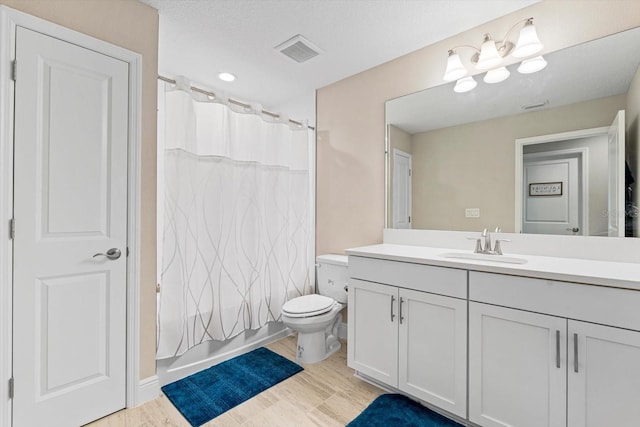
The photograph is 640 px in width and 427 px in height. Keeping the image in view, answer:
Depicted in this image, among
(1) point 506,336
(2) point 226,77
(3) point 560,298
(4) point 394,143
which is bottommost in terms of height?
(1) point 506,336

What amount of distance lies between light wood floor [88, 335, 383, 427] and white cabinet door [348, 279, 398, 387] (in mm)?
164

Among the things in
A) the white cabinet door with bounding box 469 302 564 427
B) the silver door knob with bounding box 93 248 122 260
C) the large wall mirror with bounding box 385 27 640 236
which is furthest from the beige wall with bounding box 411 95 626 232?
the silver door knob with bounding box 93 248 122 260

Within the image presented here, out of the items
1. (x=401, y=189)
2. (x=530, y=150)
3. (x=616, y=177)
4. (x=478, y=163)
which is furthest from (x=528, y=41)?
(x=401, y=189)

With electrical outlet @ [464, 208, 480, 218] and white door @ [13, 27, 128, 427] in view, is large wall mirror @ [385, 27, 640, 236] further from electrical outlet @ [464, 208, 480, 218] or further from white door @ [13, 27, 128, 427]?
white door @ [13, 27, 128, 427]

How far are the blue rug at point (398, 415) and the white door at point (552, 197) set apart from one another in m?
1.19

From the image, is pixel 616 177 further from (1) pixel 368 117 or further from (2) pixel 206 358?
(2) pixel 206 358

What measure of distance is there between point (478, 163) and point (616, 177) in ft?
2.19

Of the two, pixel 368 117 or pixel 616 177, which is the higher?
pixel 368 117

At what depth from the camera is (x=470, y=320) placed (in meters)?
1.48

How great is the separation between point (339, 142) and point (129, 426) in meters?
2.44

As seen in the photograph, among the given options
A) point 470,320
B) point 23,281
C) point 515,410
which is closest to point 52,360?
point 23,281

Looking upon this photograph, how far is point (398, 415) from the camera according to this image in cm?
164

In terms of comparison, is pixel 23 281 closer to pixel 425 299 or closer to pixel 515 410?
pixel 425 299

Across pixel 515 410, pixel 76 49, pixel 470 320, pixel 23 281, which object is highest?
pixel 76 49
